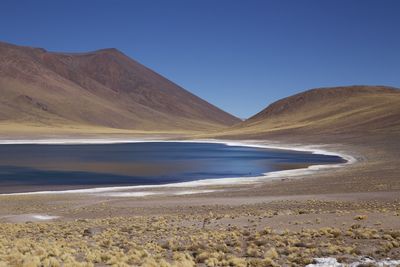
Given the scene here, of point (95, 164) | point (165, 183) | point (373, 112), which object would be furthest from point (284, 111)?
point (165, 183)

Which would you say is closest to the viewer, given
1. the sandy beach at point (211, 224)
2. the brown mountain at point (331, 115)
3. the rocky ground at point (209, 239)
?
the rocky ground at point (209, 239)

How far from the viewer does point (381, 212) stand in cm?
1644

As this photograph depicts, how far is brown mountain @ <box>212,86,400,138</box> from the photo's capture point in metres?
86.1

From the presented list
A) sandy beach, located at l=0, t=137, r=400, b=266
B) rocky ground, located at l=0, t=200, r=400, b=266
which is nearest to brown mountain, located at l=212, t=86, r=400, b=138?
sandy beach, located at l=0, t=137, r=400, b=266

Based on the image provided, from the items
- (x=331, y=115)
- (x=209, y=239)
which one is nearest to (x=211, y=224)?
(x=209, y=239)

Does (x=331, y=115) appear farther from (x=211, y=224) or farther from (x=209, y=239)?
(x=209, y=239)

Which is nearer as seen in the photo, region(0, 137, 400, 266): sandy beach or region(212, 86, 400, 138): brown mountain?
region(0, 137, 400, 266): sandy beach

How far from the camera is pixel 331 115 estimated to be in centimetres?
12131

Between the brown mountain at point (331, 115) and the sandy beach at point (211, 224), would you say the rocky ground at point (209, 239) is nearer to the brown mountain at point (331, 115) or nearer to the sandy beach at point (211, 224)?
the sandy beach at point (211, 224)

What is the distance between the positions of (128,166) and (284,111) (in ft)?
377

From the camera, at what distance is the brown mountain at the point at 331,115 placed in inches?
3388

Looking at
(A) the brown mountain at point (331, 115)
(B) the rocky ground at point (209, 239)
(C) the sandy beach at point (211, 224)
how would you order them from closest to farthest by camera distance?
(B) the rocky ground at point (209, 239) → (C) the sandy beach at point (211, 224) → (A) the brown mountain at point (331, 115)

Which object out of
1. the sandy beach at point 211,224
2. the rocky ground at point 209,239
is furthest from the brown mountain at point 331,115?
the rocky ground at point 209,239

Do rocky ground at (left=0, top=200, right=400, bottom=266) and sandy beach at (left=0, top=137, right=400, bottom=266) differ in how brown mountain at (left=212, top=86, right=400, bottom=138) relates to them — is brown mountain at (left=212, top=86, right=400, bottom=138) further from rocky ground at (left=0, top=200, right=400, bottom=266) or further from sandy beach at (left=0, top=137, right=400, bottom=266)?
rocky ground at (left=0, top=200, right=400, bottom=266)
